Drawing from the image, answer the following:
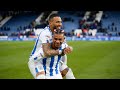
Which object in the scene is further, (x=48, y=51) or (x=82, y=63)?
(x=82, y=63)

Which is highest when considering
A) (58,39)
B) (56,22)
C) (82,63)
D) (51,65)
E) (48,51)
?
(56,22)

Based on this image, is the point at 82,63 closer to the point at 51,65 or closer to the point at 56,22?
the point at 51,65

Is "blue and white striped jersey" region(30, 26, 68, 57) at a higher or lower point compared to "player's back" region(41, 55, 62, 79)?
higher

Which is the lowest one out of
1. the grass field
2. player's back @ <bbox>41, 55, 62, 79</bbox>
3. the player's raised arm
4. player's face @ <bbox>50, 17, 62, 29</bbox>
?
the grass field

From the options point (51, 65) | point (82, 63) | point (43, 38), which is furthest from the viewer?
point (82, 63)

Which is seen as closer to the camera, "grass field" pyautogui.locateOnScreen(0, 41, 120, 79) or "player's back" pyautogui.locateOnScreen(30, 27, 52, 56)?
"player's back" pyautogui.locateOnScreen(30, 27, 52, 56)

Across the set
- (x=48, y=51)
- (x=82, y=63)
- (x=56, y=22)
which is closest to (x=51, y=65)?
(x=48, y=51)

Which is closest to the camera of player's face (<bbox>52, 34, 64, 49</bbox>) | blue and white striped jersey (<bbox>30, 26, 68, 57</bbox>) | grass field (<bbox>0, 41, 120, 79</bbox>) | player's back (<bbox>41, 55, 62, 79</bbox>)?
player's face (<bbox>52, 34, 64, 49</bbox>)

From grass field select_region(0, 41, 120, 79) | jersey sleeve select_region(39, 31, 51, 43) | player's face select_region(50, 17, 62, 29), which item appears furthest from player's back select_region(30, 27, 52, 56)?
grass field select_region(0, 41, 120, 79)

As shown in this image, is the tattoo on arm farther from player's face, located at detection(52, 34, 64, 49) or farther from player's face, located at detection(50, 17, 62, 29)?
player's face, located at detection(50, 17, 62, 29)

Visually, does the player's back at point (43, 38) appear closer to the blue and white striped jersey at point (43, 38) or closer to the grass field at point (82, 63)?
the blue and white striped jersey at point (43, 38)

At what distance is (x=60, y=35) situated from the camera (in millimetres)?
4160
